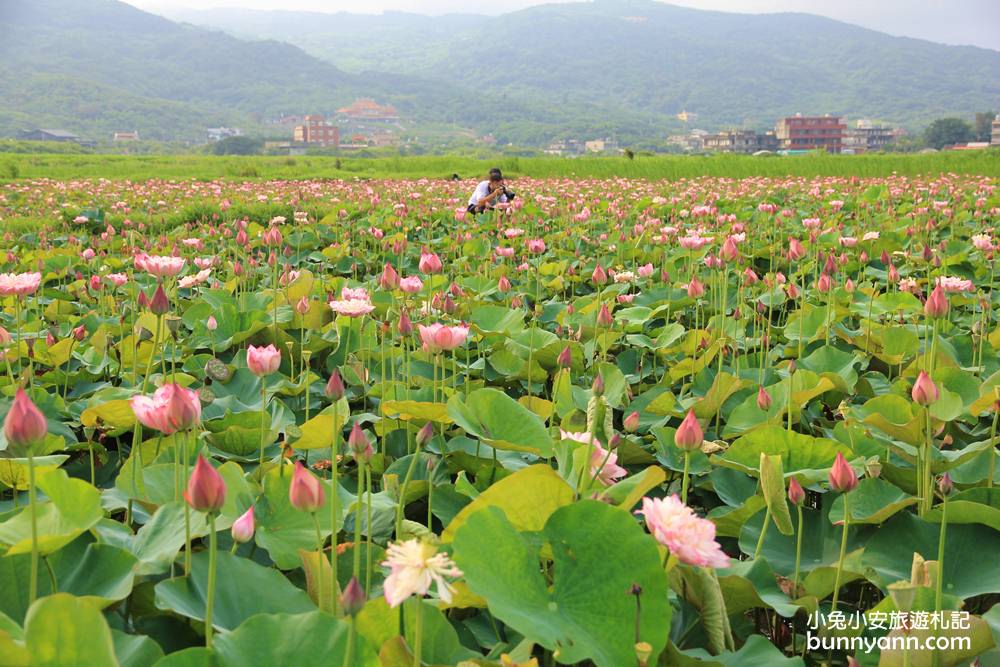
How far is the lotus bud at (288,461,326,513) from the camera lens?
786 millimetres

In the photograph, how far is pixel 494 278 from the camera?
10.7 feet

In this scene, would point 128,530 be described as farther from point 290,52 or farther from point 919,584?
point 290,52

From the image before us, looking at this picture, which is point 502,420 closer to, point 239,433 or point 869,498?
point 239,433

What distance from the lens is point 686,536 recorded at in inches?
28.3

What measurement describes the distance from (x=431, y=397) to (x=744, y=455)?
26.0 inches

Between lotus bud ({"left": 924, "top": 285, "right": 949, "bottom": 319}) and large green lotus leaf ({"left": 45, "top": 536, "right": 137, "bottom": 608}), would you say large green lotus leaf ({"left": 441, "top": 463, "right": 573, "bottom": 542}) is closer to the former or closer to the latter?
large green lotus leaf ({"left": 45, "top": 536, "right": 137, "bottom": 608})

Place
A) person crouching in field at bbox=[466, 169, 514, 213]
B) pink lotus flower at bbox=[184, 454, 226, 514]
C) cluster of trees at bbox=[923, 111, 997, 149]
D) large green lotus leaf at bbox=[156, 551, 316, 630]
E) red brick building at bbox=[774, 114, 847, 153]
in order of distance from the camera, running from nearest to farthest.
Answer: pink lotus flower at bbox=[184, 454, 226, 514] → large green lotus leaf at bbox=[156, 551, 316, 630] → person crouching in field at bbox=[466, 169, 514, 213] → cluster of trees at bbox=[923, 111, 997, 149] → red brick building at bbox=[774, 114, 847, 153]

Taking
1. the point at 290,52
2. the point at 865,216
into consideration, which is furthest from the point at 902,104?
the point at 865,216

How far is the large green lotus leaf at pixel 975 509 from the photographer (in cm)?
104

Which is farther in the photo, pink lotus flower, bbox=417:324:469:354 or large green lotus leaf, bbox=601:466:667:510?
pink lotus flower, bbox=417:324:469:354

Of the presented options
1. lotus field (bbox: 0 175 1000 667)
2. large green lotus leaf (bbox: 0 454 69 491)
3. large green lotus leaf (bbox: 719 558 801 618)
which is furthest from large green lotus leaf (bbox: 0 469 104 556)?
large green lotus leaf (bbox: 719 558 801 618)

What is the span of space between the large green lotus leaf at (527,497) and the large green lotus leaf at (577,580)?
0.22ft

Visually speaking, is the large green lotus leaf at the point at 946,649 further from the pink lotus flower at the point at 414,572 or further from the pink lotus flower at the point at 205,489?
the pink lotus flower at the point at 205,489

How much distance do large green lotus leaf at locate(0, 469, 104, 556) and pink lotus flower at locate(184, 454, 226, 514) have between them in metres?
0.20
